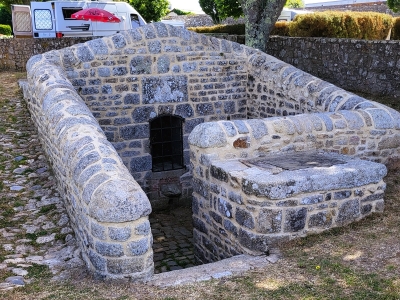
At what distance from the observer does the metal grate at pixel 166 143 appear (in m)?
9.47

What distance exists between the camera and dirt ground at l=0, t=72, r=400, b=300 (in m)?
3.90

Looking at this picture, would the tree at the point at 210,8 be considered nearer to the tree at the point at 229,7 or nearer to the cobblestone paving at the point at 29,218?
the tree at the point at 229,7

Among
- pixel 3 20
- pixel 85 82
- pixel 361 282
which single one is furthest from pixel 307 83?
pixel 3 20

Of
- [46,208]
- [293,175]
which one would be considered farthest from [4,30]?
[293,175]

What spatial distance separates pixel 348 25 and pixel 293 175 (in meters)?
11.0

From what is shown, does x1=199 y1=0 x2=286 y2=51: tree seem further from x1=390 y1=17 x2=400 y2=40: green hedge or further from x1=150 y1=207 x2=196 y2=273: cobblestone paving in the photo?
x1=150 y1=207 x2=196 y2=273: cobblestone paving

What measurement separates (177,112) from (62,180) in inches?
148

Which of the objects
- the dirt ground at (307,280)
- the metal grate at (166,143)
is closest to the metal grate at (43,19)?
the metal grate at (166,143)

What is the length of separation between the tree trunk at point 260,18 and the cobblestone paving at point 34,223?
5984 millimetres

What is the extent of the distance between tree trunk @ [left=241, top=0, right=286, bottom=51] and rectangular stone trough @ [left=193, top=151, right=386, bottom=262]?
7986mm

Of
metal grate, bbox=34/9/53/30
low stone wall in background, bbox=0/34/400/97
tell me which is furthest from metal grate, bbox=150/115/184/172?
metal grate, bbox=34/9/53/30

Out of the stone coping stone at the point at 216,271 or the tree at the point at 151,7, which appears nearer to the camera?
the stone coping stone at the point at 216,271

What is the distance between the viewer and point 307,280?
418 cm

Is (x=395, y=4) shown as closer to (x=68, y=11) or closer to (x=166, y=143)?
(x=166, y=143)
